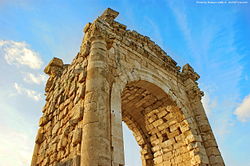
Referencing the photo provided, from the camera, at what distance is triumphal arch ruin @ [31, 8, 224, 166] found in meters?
3.21

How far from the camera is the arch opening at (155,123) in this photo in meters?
5.93

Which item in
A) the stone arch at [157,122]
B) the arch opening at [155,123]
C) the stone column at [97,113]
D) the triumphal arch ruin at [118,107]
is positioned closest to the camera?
the stone column at [97,113]

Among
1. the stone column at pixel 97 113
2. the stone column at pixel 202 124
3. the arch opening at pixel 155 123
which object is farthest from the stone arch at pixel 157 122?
the stone column at pixel 97 113

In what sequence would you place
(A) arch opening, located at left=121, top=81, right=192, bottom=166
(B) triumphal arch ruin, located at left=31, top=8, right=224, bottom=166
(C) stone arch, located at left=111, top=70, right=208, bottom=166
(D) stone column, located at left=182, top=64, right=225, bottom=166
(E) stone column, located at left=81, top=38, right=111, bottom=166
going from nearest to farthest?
(E) stone column, located at left=81, top=38, right=111, bottom=166 < (B) triumphal arch ruin, located at left=31, top=8, right=224, bottom=166 < (D) stone column, located at left=182, top=64, right=225, bottom=166 < (C) stone arch, located at left=111, top=70, right=208, bottom=166 < (A) arch opening, located at left=121, top=81, right=192, bottom=166

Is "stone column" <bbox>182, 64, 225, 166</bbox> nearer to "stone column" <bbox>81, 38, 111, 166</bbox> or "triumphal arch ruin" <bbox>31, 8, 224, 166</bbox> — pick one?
"triumphal arch ruin" <bbox>31, 8, 224, 166</bbox>

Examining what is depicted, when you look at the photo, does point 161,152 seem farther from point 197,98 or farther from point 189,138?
point 197,98

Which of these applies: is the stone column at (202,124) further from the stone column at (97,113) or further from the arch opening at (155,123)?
the stone column at (97,113)

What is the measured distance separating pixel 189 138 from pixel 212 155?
78 centimetres

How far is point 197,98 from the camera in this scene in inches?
275

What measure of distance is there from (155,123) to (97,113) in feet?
12.7

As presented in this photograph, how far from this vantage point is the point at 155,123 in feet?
21.9

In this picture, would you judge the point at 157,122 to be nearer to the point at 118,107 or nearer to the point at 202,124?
the point at 202,124

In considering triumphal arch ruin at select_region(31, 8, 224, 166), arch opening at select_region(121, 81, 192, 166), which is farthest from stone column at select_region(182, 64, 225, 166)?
arch opening at select_region(121, 81, 192, 166)

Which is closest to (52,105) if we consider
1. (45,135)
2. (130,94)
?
(45,135)
